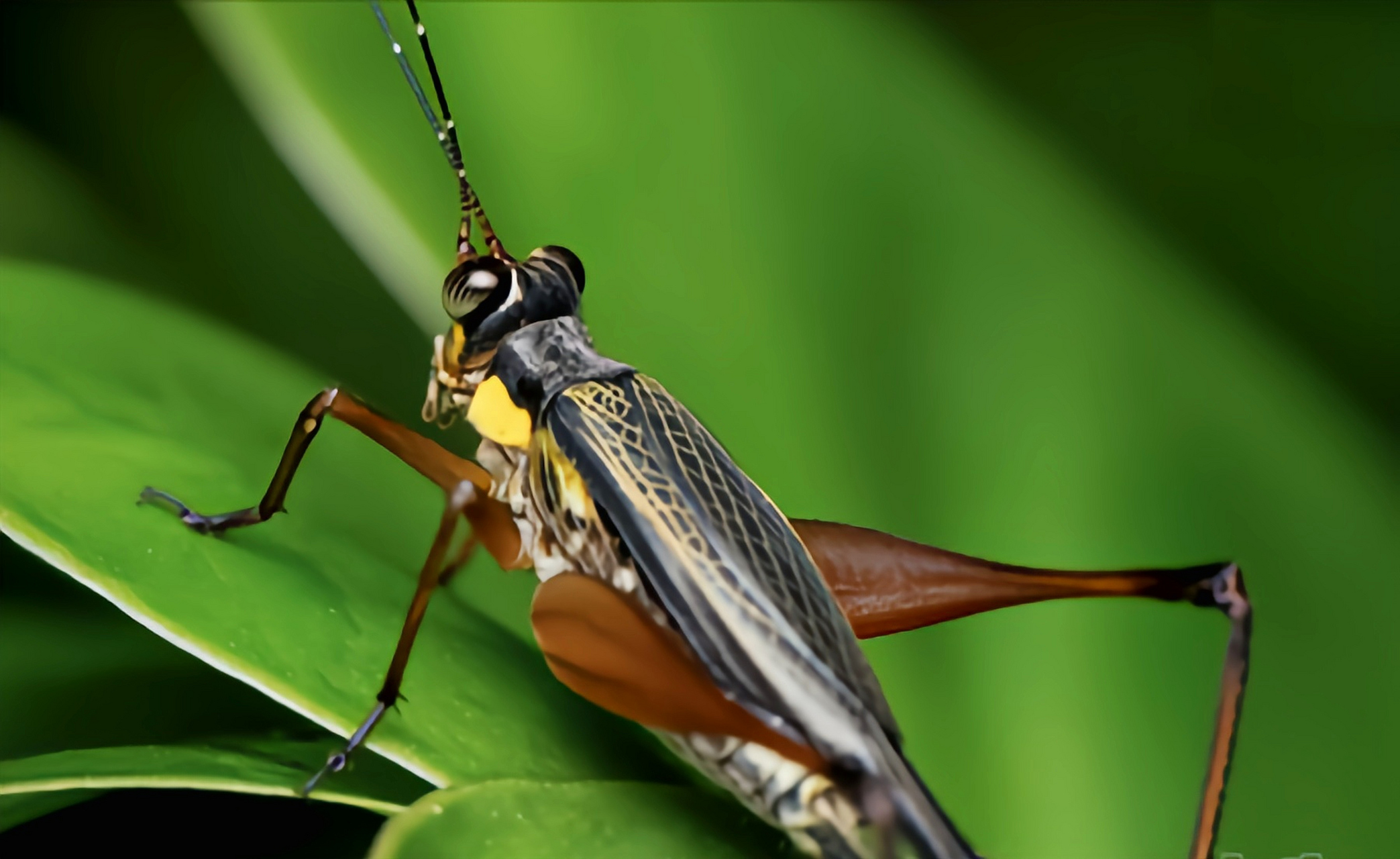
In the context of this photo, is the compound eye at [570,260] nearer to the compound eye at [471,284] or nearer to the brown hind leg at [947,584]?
the compound eye at [471,284]

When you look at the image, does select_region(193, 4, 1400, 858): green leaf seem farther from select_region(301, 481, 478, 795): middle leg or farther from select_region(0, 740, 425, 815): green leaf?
select_region(0, 740, 425, 815): green leaf

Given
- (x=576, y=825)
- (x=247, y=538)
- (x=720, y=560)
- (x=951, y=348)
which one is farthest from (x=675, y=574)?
(x=951, y=348)

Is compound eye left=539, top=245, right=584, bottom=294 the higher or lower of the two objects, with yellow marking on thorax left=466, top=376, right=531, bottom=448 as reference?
higher

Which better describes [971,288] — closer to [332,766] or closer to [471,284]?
[471,284]

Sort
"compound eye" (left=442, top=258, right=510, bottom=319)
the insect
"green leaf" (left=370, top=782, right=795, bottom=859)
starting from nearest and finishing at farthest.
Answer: "green leaf" (left=370, top=782, right=795, bottom=859)
the insect
"compound eye" (left=442, top=258, right=510, bottom=319)

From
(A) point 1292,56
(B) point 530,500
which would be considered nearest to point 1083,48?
(A) point 1292,56

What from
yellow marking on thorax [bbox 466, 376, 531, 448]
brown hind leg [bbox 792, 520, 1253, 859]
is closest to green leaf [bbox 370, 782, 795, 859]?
brown hind leg [bbox 792, 520, 1253, 859]

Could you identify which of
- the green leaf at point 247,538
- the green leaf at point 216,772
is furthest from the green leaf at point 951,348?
the green leaf at point 216,772

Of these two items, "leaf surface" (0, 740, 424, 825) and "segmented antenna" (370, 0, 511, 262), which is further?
"segmented antenna" (370, 0, 511, 262)
